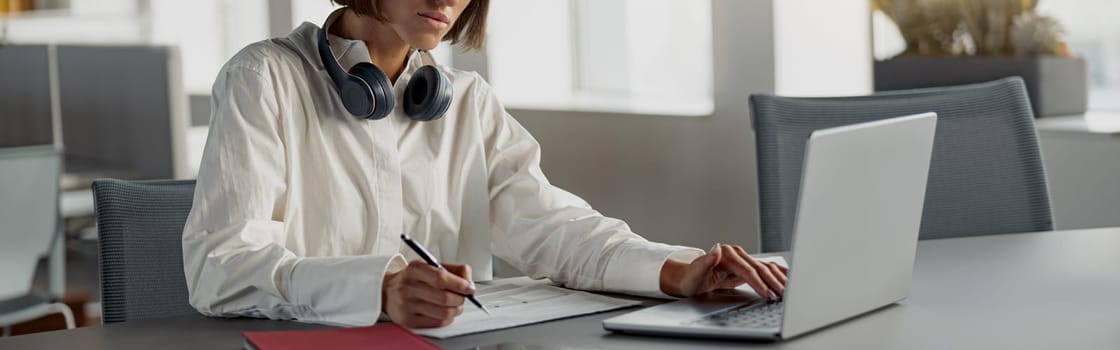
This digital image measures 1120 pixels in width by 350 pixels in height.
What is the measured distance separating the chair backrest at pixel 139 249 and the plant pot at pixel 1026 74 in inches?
72.5

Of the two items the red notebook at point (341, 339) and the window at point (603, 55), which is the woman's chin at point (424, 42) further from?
the window at point (603, 55)

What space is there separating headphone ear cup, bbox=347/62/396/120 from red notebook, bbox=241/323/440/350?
32 cm

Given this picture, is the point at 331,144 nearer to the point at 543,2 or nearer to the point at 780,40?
the point at 780,40

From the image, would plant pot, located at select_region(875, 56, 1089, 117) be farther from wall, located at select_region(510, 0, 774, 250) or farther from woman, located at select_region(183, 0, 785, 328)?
woman, located at select_region(183, 0, 785, 328)

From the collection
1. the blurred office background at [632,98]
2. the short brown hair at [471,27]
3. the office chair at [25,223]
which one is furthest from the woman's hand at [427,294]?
the office chair at [25,223]

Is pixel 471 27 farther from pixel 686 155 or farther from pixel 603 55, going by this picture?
pixel 603 55

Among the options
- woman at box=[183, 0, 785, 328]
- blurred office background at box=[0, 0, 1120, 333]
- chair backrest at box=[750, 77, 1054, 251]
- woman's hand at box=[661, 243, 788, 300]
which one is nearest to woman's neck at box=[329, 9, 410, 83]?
woman at box=[183, 0, 785, 328]

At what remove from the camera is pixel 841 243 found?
1.12 metres

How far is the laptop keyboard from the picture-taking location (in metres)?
1.15

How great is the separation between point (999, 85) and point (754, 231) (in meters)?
1.42

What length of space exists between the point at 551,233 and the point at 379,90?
27 centimetres

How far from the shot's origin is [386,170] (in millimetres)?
1486

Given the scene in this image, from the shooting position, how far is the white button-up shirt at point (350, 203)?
1.27 metres

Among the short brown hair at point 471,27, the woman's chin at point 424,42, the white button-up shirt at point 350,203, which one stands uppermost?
the short brown hair at point 471,27
